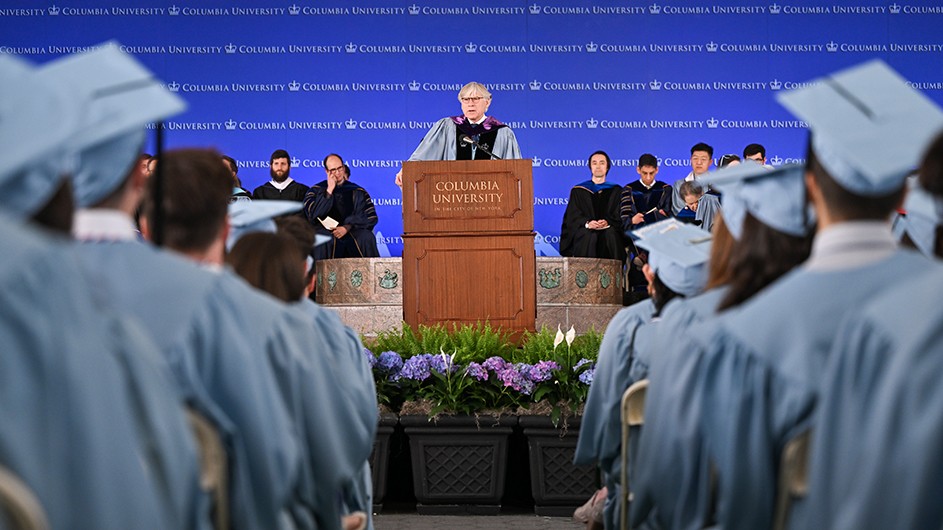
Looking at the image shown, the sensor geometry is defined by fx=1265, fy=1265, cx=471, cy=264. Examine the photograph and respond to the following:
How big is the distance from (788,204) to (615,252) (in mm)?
9141

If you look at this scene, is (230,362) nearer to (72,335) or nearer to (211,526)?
(211,526)

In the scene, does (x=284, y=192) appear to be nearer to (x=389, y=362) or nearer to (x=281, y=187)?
(x=281, y=187)

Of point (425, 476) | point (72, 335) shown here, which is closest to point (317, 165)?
point (425, 476)

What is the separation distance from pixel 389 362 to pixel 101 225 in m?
4.69

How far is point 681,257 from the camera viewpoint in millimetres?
4305

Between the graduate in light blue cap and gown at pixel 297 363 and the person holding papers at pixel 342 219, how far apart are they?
7929mm

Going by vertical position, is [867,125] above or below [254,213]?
above

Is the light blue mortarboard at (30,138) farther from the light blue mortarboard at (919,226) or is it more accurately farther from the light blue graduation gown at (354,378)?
the light blue mortarboard at (919,226)

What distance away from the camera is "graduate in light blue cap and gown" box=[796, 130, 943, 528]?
1.94m

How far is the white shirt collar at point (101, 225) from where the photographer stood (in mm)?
2344

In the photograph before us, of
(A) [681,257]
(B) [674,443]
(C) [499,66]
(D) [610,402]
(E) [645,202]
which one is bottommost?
(D) [610,402]

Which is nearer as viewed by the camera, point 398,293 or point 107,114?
point 107,114

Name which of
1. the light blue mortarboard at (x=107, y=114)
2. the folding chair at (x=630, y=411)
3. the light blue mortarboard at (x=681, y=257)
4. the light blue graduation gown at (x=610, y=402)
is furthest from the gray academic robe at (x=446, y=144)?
the light blue mortarboard at (x=107, y=114)

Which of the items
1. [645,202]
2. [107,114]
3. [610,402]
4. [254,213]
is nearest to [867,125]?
[107,114]
